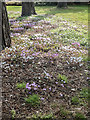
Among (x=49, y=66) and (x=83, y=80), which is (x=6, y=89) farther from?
(x=83, y=80)

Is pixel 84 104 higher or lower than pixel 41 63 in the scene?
lower

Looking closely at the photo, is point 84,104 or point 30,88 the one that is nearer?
point 84,104

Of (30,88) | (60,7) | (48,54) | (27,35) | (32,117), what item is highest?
(60,7)

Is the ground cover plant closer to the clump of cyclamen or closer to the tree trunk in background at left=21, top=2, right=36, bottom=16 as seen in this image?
the clump of cyclamen

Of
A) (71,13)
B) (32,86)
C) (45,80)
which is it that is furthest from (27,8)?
(32,86)

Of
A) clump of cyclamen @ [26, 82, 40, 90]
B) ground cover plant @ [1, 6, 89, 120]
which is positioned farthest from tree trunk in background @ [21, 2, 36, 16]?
clump of cyclamen @ [26, 82, 40, 90]

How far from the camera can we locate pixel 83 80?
15.4ft

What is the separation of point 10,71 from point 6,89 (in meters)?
0.87

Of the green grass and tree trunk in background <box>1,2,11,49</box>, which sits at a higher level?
the green grass

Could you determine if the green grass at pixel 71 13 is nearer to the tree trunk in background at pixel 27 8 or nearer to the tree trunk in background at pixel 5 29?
the tree trunk in background at pixel 27 8

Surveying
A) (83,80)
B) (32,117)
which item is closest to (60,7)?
(83,80)

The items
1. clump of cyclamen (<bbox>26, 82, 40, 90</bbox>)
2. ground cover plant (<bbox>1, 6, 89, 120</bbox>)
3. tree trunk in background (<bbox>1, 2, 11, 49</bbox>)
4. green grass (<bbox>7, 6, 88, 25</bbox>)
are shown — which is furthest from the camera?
green grass (<bbox>7, 6, 88, 25</bbox>)

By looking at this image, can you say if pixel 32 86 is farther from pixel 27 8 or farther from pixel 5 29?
pixel 27 8

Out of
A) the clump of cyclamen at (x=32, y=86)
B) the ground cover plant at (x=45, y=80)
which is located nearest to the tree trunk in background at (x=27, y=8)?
the ground cover plant at (x=45, y=80)
